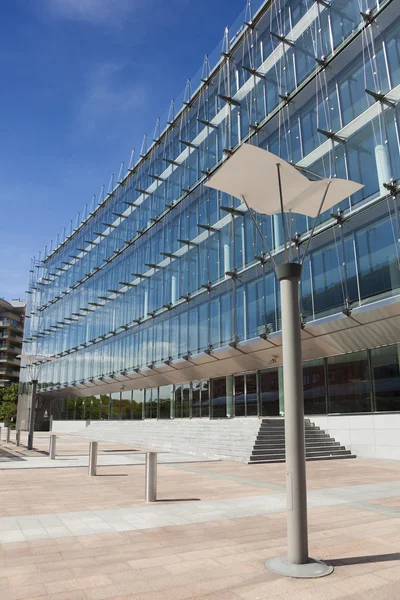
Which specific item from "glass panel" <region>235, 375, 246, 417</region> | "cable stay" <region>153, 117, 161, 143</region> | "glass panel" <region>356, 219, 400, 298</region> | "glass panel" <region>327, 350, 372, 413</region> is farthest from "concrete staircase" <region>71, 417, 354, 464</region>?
"cable stay" <region>153, 117, 161, 143</region>

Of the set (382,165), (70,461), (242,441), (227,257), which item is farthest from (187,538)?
(227,257)

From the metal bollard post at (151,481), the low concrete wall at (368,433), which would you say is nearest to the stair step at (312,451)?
the low concrete wall at (368,433)

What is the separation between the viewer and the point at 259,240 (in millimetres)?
27172

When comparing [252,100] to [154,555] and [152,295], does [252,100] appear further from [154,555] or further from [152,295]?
[154,555]

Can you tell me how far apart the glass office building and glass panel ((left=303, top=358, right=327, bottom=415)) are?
0.07 m

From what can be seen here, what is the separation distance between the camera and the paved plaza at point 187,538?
17.0ft

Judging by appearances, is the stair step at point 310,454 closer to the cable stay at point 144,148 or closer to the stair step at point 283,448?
the stair step at point 283,448

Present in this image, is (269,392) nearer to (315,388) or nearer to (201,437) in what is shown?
(315,388)

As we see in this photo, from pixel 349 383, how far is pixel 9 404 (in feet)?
258

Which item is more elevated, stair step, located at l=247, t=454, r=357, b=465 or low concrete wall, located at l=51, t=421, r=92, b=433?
low concrete wall, located at l=51, t=421, r=92, b=433

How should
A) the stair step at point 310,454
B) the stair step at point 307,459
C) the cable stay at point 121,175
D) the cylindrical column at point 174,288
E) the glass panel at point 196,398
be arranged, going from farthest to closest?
the cable stay at point 121,175 < the cylindrical column at point 174,288 < the glass panel at point 196,398 < the stair step at point 310,454 < the stair step at point 307,459

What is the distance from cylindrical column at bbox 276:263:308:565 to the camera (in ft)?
19.3

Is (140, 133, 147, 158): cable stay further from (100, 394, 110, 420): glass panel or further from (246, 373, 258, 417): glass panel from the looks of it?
(100, 394, 110, 420): glass panel

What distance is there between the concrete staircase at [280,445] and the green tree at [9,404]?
2963 inches
